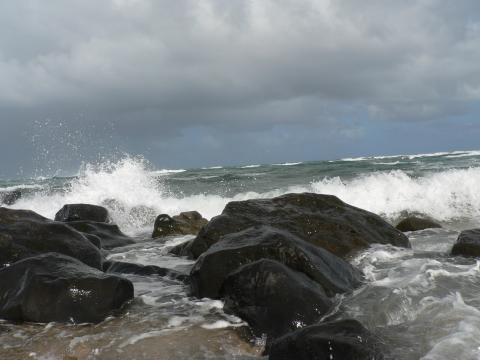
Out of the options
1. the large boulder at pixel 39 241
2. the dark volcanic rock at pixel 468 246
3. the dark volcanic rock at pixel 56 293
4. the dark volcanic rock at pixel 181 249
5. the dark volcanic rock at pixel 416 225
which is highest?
the large boulder at pixel 39 241

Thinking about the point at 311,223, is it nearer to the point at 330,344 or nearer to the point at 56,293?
the point at 56,293

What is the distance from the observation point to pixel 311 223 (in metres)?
6.35

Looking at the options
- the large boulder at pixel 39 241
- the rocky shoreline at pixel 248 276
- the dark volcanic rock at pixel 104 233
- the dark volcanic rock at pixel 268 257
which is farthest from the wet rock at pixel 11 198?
the dark volcanic rock at pixel 268 257

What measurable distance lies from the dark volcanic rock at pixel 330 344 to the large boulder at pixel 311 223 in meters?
3.09

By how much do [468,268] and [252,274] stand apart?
2746 mm

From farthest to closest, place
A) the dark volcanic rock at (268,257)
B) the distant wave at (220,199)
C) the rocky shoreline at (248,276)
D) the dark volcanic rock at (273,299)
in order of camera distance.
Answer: the distant wave at (220,199)
the dark volcanic rock at (268,257)
the dark volcanic rock at (273,299)
the rocky shoreline at (248,276)

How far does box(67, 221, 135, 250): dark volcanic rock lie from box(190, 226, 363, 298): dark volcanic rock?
349 cm

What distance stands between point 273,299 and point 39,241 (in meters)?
2.91

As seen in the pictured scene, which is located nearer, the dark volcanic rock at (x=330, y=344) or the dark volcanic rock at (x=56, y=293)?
the dark volcanic rock at (x=330, y=344)

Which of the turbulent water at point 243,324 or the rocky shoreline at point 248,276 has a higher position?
the rocky shoreline at point 248,276

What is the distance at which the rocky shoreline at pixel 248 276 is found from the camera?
3068 millimetres

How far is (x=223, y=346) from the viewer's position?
11.2 feet

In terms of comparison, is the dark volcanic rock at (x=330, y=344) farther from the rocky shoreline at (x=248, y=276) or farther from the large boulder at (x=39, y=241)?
the large boulder at (x=39, y=241)

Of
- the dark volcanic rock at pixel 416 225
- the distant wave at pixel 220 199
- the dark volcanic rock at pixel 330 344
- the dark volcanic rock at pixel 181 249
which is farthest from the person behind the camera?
the distant wave at pixel 220 199
